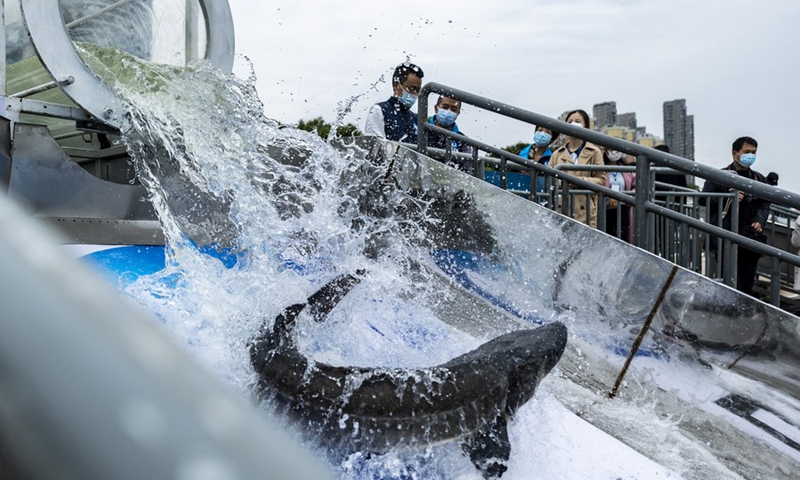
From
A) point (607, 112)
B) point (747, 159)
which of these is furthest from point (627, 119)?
point (747, 159)

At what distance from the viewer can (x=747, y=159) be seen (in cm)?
675

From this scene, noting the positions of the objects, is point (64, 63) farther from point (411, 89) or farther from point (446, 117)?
point (446, 117)

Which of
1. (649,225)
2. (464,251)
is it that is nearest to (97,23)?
(464,251)

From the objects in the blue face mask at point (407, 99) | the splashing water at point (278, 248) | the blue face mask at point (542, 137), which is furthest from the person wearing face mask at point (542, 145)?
the splashing water at point (278, 248)

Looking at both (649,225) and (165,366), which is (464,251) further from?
(165,366)

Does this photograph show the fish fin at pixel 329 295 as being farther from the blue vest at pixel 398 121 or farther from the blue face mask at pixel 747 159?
the blue face mask at pixel 747 159

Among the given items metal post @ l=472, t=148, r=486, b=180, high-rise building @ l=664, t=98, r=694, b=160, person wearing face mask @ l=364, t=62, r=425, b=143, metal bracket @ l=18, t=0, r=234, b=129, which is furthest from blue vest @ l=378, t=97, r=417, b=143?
high-rise building @ l=664, t=98, r=694, b=160

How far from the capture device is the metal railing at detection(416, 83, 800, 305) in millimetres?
3701

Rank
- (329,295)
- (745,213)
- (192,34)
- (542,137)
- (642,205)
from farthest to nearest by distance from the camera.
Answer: (542,137)
(192,34)
(745,213)
(642,205)
(329,295)

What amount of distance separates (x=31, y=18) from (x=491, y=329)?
369 centimetres

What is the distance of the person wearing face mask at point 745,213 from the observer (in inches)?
Result: 208

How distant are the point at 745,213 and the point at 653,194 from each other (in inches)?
58.9

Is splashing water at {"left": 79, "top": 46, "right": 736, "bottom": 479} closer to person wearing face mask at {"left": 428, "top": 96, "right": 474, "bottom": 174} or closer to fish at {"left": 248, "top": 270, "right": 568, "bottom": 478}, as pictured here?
fish at {"left": 248, "top": 270, "right": 568, "bottom": 478}

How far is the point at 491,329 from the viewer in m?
4.08
